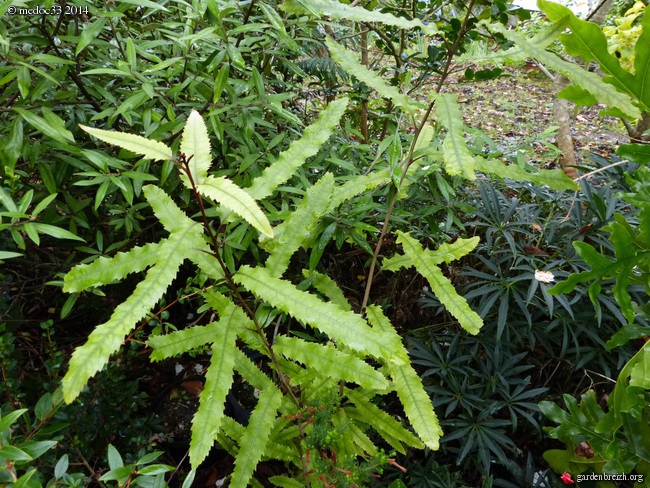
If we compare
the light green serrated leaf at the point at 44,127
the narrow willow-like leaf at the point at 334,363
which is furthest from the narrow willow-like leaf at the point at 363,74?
the light green serrated leaf at the point at 44,127

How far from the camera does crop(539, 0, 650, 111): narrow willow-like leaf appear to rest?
0.88 m

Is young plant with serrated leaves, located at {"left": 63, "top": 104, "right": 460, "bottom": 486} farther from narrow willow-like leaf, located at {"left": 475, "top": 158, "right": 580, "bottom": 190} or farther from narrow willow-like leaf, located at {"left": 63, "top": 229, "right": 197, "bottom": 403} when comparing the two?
narrow willow-like leaf, located at {"left": 475, "top": 158, "right": 580, "bottom": 190}

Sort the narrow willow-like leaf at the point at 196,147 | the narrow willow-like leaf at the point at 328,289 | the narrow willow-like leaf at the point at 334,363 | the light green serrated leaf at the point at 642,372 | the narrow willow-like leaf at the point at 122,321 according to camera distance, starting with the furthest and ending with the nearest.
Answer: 1. the narrow willow-like leaf at the point at 328,289
2. the light green serrated leaf at the point at 642,372
3. the narrow willow-like leaf at the point at 334,363
4. the narrow willow-like leaf at the point at 196,147
5. the narrow willow-like leaf at the point at 122,321

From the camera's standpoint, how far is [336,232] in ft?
4.50

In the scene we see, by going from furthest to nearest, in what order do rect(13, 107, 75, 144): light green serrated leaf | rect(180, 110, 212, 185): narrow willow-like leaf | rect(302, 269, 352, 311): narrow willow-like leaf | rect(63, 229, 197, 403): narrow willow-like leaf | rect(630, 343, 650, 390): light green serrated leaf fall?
1. rect(302, 269, 352, 311): narrow willow-like leaf
2. rect(13, 107, 75, 144): light green serrated leaf
3. rect(630, 343, 650, 390): light green serrated leaf
4. rect(180, 110, 212, 185): narrow willow-like leaf
5. rect(63, 229, 197, 403): narrow willow-like leaf

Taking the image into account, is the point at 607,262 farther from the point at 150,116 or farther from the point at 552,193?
the point at 150,116

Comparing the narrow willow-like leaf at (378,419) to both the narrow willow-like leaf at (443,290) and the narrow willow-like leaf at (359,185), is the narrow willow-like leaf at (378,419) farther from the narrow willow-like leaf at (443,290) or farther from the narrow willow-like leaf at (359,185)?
the narrow willow-like leaf at (359,185)

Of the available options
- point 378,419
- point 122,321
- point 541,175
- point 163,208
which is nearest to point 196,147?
point 163,208

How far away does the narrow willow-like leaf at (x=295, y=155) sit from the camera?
102 centimetres

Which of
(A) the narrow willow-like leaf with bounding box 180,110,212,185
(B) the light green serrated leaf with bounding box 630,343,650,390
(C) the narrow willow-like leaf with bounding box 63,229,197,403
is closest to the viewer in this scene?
(C) the narrow willow-like leaf with bounding box 63,229,197,403

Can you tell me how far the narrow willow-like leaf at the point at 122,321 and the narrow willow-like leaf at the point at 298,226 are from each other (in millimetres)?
265

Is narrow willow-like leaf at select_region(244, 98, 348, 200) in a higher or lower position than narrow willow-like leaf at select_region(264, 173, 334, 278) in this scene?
higher

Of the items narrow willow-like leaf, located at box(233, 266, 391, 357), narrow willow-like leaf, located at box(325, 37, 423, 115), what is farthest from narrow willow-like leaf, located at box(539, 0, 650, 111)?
narrow willow-like leaf, located at box(233, 266, 391, 357)

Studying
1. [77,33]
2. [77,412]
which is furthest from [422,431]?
[77,33]
